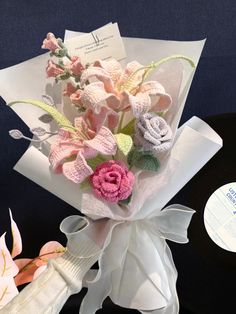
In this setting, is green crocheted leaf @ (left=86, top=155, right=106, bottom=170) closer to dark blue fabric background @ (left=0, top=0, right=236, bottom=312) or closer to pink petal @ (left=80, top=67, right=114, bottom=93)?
pink petal @ (left=80, top=67, right=114, bottom=93)

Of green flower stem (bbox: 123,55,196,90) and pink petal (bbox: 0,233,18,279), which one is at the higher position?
green flower stem (bbox: 123,55,196,90)

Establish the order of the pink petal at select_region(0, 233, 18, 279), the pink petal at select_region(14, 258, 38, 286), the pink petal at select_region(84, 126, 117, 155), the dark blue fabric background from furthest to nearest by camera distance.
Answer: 1. the dark blue fabric background
2. the pink petal at select_region(14, 258, 38, 286)
3. the pink petal at select_region(0, 233, 18, 279)
4. the pink petal at select_region(84, 126, 117, 155)

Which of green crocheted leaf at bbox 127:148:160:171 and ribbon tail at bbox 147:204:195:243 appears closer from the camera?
green crocheted leaf at bbox 127:148:160:171

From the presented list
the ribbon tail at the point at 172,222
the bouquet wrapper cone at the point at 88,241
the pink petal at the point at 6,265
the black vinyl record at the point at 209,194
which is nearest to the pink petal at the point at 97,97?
the bouquet wrapper cone at the point at 88,241

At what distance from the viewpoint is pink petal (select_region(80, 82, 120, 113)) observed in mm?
661

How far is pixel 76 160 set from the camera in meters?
0.67

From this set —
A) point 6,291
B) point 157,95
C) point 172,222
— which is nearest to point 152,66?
point 157,95

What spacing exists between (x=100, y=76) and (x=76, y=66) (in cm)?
8

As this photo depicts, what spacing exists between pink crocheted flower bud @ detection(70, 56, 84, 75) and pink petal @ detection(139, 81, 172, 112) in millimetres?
114

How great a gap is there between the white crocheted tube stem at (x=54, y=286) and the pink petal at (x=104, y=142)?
18cm

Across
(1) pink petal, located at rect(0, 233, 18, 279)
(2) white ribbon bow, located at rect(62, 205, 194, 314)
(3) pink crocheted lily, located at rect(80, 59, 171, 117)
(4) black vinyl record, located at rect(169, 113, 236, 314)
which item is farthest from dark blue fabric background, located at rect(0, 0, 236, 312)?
(3) pink crocheted lily, located at rect(80, 59, 171, 117)

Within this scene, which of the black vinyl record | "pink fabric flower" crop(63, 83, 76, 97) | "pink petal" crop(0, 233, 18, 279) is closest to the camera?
"pink fabric flower" crop(63, 83, 76, 97)

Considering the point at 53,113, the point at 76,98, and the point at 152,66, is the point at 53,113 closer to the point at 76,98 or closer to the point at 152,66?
the point at 76,98

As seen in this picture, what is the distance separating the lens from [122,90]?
0.70 m
